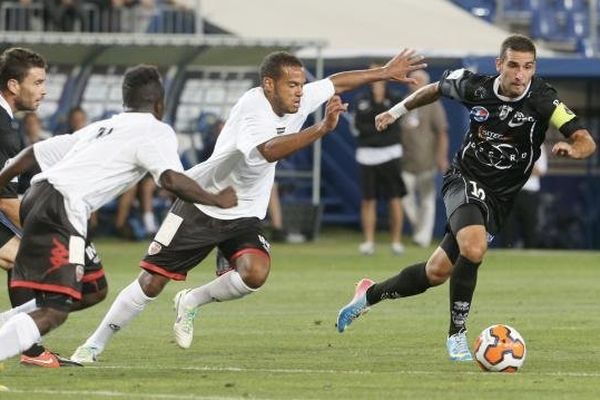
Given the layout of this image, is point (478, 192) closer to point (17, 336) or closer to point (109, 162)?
point (109, 162)

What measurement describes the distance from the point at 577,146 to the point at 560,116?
1.41 ft

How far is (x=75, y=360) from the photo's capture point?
11.9 meters

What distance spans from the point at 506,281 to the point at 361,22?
15.7 meters

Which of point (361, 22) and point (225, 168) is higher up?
point (225, 168)

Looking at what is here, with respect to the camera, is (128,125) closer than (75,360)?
Yes

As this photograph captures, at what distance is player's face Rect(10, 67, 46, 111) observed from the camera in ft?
39.4

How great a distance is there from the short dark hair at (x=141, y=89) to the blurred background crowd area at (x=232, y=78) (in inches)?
611

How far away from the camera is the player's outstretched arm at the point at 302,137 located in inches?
446

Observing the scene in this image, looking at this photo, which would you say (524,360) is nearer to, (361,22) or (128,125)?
(128,125)

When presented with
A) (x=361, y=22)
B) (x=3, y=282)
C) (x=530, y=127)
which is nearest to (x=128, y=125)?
(x=530, y=127)

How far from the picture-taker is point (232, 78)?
28.8 m

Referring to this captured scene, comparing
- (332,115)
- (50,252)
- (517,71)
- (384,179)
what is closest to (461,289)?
(517,71)

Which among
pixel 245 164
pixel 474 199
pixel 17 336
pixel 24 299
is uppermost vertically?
pixel 245 164

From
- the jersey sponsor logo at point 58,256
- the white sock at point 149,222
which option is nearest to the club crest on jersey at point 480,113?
the jersey sponsor logo at point 58,256
